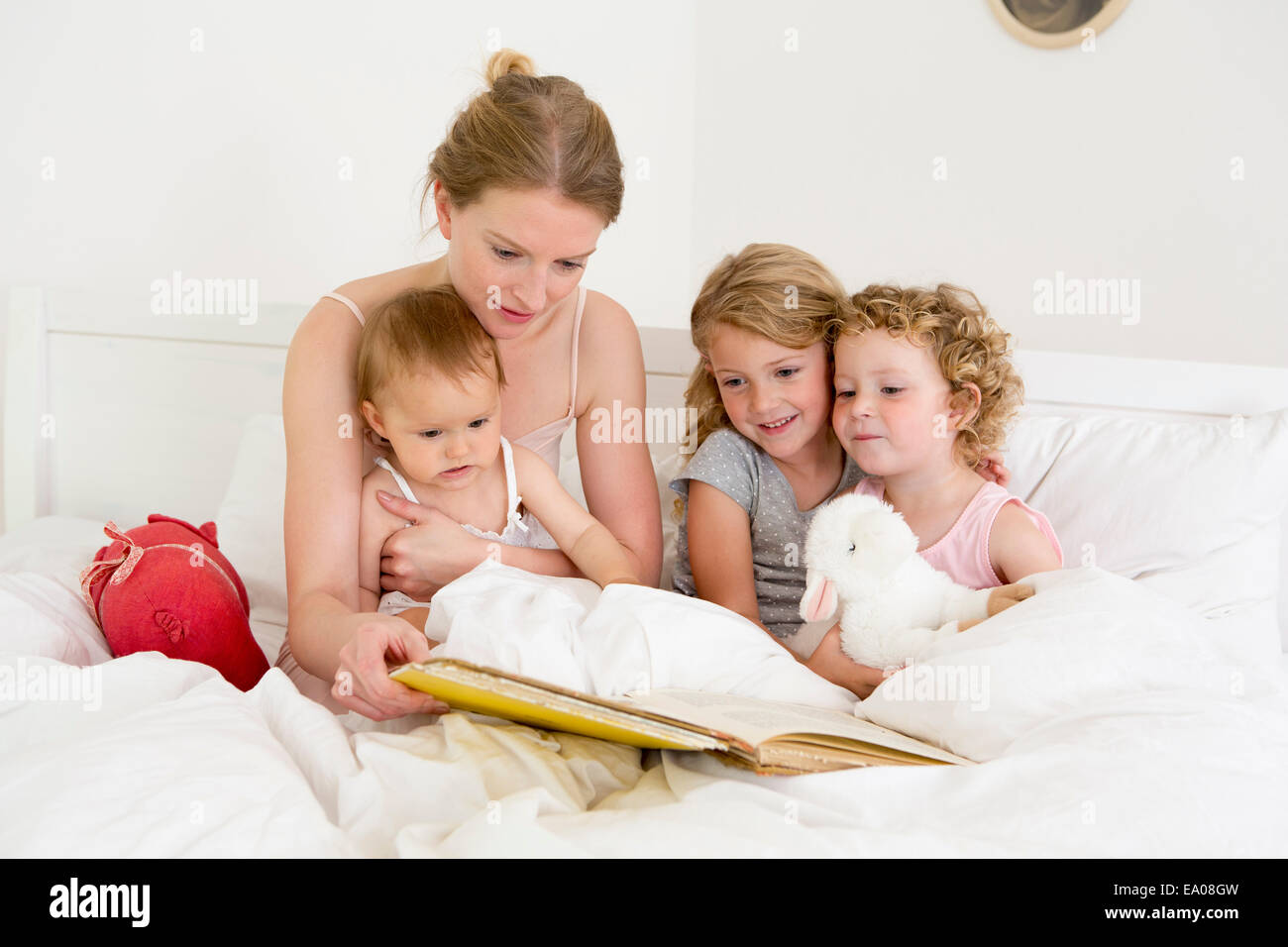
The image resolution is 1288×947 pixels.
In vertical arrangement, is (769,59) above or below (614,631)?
above

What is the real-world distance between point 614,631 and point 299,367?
631 millimetres

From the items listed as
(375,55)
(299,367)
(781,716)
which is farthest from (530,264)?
(375,55)

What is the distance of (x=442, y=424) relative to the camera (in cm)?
139

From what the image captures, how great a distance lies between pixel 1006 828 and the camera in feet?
2.73

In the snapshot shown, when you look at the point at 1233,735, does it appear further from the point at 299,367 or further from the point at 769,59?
the point at 769,59

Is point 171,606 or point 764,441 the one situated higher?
point 764,441

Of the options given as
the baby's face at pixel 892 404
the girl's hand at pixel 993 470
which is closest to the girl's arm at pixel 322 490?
the baby's face at pixel 892 404

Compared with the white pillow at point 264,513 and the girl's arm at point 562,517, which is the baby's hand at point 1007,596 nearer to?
the girl's arm at point 562,517

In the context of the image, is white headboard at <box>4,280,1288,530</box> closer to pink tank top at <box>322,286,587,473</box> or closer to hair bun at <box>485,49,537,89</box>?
pink tank top at <box>322,286,587,473</box>

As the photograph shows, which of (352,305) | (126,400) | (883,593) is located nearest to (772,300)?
(883,593)

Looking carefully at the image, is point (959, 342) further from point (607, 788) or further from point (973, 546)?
point (607, 788)

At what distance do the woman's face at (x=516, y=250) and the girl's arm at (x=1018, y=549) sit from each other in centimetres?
68

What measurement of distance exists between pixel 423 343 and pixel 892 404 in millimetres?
645
